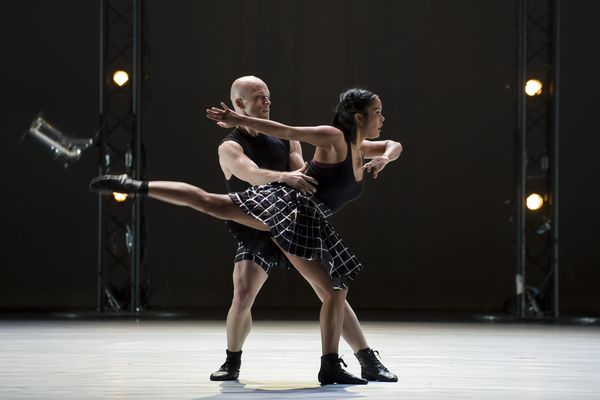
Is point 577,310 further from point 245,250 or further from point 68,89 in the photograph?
point 245,250

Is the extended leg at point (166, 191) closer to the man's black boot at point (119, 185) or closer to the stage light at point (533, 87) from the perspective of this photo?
the man's black boot at point (119, 185)

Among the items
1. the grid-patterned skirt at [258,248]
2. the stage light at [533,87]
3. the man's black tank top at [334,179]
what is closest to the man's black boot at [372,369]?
the grid-patterned skirt at [258,248]

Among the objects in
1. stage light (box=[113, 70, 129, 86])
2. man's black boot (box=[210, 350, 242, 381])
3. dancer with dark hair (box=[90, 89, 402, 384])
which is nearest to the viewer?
dancer with dark hair (box=[90, 89, 402, 384])

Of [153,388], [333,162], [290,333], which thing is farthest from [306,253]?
[290,333]

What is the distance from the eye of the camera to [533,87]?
7.43 meters

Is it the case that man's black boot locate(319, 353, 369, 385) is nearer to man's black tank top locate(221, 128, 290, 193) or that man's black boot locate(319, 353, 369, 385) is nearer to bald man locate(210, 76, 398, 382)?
bald man locate(210, 76, 398, 382)

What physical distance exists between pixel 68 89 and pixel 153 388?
226 inches

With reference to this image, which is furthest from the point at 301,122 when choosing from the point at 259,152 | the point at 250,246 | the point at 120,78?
the point at 250,246

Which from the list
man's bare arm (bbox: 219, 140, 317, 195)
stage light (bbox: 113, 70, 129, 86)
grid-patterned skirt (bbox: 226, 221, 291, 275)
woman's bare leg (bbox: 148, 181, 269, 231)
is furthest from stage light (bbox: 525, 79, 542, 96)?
woman's bare leg (bbox: 148, 181, 269, 231)

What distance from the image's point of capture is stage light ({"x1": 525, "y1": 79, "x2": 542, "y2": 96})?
24.4ft

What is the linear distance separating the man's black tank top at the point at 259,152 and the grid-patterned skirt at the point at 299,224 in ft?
1.11

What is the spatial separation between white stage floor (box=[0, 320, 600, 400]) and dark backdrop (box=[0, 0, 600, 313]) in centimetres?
164

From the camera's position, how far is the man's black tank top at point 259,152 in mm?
3816

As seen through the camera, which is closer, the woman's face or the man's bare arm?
the man's bare arm
